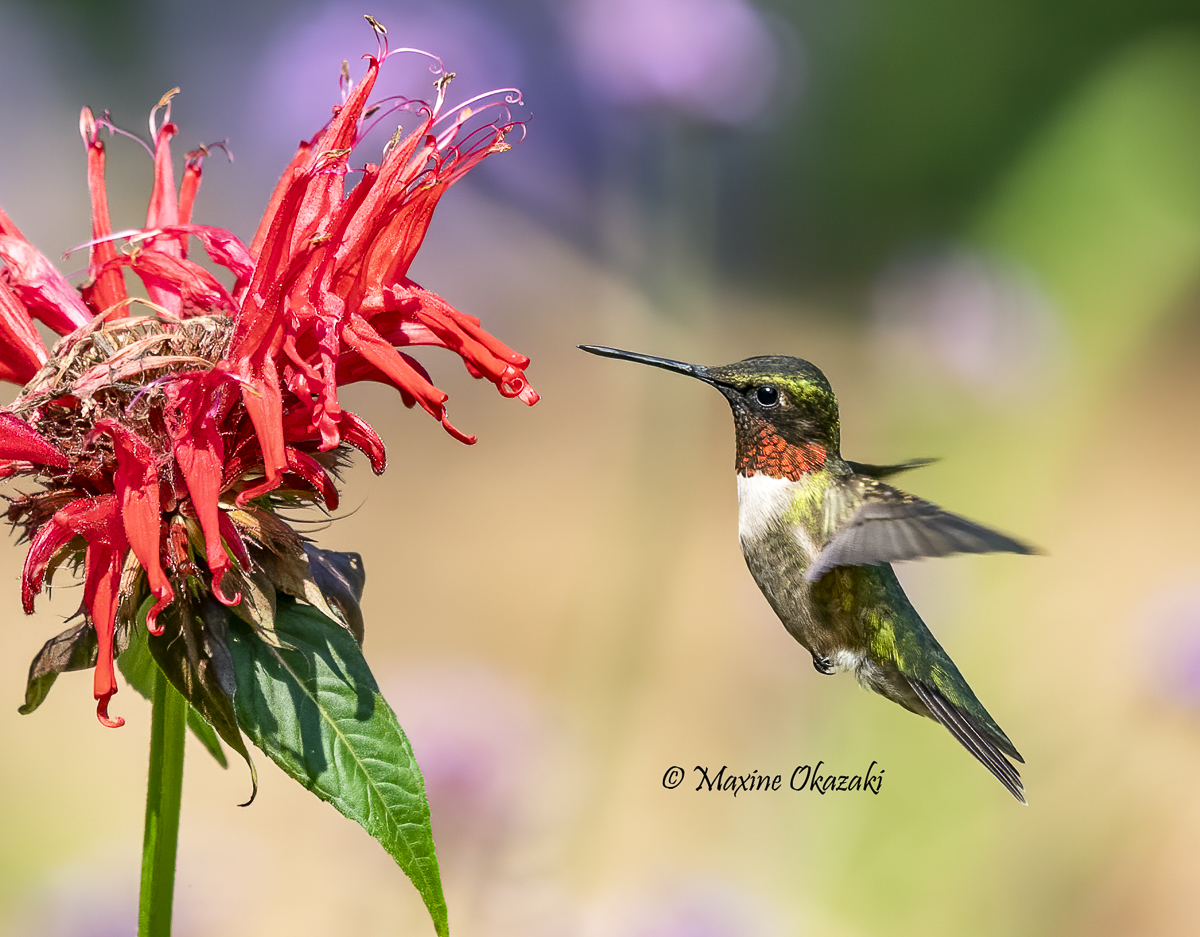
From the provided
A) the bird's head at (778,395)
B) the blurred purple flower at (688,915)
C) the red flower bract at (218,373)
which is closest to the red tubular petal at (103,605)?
the red flower bract at (218,373)

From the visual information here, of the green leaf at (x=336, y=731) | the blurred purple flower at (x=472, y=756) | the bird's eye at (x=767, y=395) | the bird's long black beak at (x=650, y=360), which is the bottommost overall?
the blurred purple flower at (x=472, y=756)

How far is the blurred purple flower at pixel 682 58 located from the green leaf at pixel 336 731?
1756 mm

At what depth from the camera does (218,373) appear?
0.82 meters

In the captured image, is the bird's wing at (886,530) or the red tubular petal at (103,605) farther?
the bird's wing at (886,530)

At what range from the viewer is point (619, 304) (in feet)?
18.7

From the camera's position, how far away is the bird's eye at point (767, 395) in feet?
3.52

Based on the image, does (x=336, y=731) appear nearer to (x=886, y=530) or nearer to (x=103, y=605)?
(x=103, y=605)

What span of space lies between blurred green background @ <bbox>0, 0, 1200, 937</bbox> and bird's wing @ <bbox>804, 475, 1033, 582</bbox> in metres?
0.88

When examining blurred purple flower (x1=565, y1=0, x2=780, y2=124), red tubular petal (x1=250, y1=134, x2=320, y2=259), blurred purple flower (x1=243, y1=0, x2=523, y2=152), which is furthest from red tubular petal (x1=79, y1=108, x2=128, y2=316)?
blurred purple flower (x1=243, y1=0, x2=523, y2=152)

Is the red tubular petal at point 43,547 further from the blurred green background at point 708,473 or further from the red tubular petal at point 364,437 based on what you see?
the blurred green background at point 708,473

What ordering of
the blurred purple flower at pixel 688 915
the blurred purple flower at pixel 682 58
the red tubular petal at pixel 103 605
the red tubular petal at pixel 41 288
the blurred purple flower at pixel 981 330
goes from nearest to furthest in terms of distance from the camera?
1. the red tubular petal at pixel 103 605
2. the red tubular petal at pixel 41 288
3. the blurred purple flower at pixel 688 915
4. the blurred purple flower at pixel 682 58
5. the blurred purple flower at pixel 981 330

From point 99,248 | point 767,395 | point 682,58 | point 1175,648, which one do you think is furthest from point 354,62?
point 767,395

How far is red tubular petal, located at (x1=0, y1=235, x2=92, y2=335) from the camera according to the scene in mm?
964

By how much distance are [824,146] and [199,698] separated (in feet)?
22.3
